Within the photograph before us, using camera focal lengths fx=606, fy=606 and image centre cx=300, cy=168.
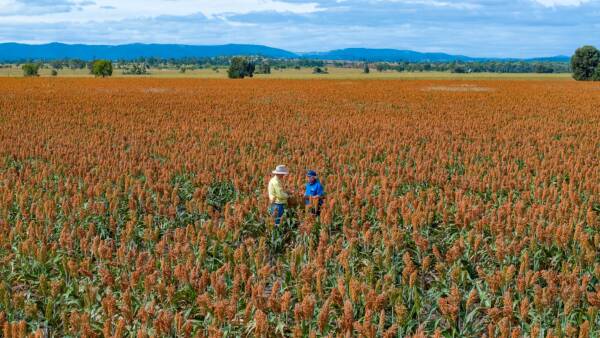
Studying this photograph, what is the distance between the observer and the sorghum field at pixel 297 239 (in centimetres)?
548

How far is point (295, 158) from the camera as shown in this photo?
45.0 feet

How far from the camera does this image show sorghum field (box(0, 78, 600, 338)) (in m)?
5.48

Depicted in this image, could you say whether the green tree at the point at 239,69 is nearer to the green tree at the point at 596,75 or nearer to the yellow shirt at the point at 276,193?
the green tree at the point at 596,75

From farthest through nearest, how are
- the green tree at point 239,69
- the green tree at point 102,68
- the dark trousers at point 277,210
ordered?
the green tree at point 239,69, the green tree at point 102,68, the dark trousers at point 277,210

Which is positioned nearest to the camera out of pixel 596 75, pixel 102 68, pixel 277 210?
pixel 277 210

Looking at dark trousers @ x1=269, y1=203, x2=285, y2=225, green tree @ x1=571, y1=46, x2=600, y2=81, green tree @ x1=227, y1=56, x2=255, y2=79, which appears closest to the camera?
dark trousers @ x1=269, y1=203, x2=285, y2=225

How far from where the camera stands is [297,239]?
798 cm

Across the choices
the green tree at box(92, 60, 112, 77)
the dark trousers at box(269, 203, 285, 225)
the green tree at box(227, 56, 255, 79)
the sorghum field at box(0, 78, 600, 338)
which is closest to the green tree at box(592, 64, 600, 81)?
the green tree at box(227, 56, 255, 79)

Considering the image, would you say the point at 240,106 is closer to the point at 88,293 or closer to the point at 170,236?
the point at 170,236

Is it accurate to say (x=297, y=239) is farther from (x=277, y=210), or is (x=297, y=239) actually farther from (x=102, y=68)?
(x=102, y=68)

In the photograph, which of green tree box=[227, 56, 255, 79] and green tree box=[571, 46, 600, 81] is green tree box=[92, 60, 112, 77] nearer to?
green tree box=[227, 56, 255, 79]

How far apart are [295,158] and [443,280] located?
7.67 meters

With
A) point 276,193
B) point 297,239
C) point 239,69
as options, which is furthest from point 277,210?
point 239,69

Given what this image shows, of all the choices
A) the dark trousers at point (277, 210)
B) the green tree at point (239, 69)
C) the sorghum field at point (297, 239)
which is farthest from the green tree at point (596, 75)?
the dark trousers at point (277, 210)
